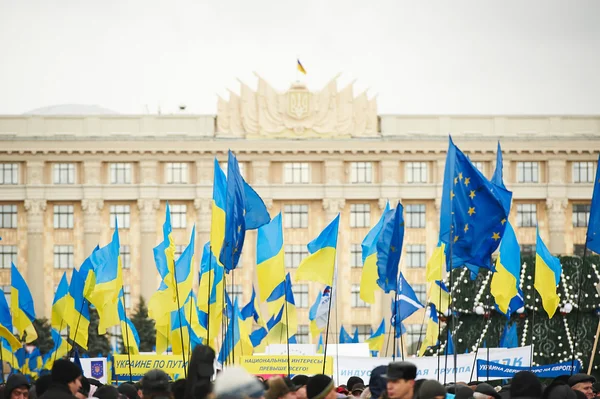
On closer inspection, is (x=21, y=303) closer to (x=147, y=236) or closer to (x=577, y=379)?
(x=577, y=379)

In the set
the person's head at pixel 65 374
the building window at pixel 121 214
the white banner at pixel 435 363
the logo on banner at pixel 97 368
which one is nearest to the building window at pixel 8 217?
the building window at pixel 121 214

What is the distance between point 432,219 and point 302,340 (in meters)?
8.26

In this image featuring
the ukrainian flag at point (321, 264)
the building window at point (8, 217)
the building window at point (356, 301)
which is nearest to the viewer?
the ukrainian flag at point (321, 264)

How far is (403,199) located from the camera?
189ft

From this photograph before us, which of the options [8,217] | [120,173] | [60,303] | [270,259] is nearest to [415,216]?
[120,173]

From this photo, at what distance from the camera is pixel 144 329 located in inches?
2047

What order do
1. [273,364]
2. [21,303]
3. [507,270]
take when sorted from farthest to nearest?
1. [21,303]
2. [507,270]
3. [273,364]

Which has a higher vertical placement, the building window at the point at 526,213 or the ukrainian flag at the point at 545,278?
the building window at the point at 526,213

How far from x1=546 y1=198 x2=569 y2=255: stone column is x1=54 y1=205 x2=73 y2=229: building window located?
2193 centimetres

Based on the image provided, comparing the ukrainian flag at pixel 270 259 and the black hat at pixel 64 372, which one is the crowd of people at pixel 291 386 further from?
the ukrainian flag at pixel 270 259

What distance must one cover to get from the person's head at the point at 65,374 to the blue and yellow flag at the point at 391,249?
1024 centimetres

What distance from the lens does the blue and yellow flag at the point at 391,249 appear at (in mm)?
20344

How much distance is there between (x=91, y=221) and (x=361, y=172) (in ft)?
41.0

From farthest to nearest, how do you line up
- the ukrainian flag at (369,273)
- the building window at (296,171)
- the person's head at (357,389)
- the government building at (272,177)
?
the building window at (296,171)
the government building at (272,177)
the ukrainian flag at (369,273)
the person's head at (357,389)
